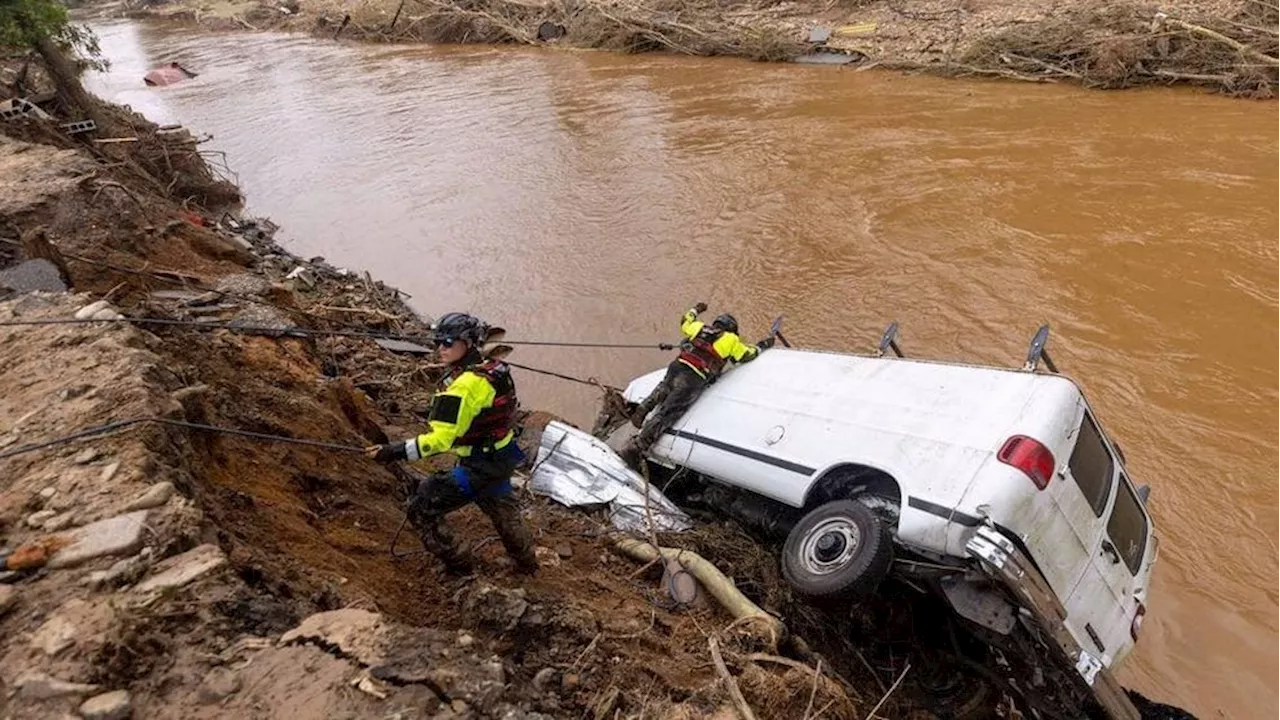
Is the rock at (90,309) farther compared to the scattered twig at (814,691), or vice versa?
the rock at (90,309)

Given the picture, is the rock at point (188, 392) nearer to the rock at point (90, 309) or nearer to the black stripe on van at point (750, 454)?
the rock at point (90, 309)

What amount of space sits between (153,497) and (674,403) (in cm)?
360

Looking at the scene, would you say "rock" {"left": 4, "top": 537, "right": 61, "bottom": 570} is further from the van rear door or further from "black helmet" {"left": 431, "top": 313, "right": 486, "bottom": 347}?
the van rear door

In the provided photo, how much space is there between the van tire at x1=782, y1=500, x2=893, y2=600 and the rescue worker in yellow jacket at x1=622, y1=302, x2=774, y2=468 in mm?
1678

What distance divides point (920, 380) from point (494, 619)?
2.89 m

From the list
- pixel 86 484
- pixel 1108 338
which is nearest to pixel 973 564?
pixel 86 484

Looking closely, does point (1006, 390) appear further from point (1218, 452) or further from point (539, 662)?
point (1218, 452)

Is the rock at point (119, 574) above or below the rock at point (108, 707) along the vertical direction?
above

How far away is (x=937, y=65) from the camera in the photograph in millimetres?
18484

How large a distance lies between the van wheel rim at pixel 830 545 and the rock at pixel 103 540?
129 inches

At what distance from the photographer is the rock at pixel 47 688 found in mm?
2654

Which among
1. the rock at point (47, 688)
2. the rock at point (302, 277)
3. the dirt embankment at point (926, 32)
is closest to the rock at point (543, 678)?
the rock at point (47, 688)

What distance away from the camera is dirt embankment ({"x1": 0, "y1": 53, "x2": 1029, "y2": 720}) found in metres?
2.83

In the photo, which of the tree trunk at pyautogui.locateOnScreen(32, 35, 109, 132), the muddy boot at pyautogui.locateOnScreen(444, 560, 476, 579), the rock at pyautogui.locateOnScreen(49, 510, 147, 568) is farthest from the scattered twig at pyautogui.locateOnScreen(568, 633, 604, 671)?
the tree trunk at pyautogui.locateOnScreen(32, 35, 109, 132)
